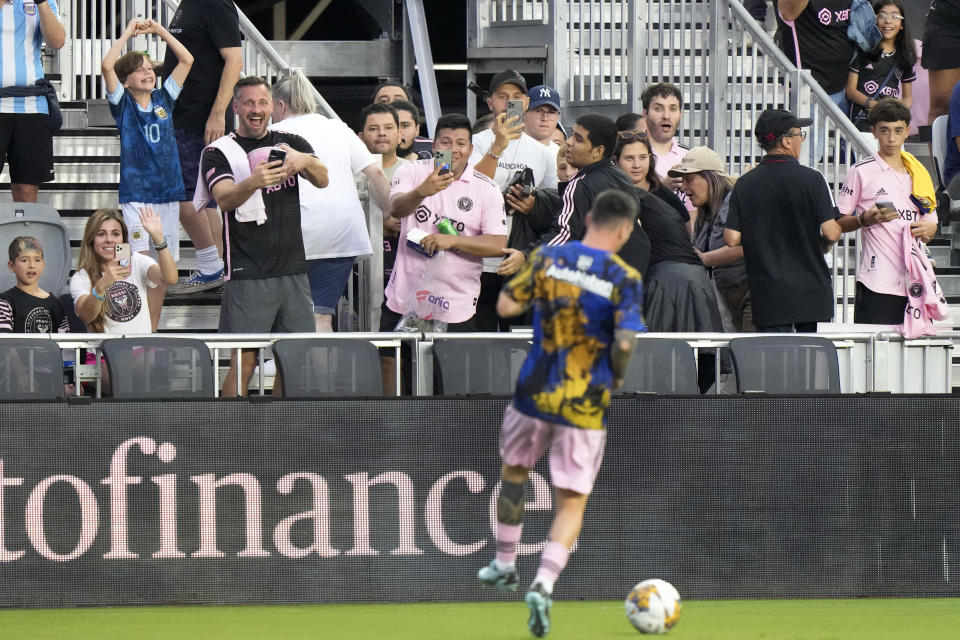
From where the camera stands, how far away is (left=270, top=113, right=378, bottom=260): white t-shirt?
1073 centimetres

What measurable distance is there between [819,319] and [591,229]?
11.2ft

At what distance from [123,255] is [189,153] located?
2.24m

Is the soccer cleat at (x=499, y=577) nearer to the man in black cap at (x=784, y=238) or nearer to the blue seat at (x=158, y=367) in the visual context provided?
the blue seat at (x=158, y=367)

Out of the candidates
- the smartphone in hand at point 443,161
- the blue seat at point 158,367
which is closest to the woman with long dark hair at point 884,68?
the smartphone in hand at point 443,161

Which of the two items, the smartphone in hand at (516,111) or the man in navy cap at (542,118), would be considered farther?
the man in navy cap at (542,118)

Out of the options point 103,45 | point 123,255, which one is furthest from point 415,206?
point 103,45

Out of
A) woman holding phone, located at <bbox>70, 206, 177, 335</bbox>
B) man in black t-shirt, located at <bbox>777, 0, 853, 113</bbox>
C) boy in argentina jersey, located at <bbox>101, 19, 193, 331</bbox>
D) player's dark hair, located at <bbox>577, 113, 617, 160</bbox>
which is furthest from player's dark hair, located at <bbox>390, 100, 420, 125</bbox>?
man in black t-shirt, located at <bbox>777, 0, 853, 113</bbox>

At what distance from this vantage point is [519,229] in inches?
434

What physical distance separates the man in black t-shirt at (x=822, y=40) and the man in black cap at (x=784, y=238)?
4.75m

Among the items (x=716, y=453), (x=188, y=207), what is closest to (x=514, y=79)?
(x=188, y=207)

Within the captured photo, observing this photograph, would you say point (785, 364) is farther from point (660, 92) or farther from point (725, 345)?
point (660, 92)

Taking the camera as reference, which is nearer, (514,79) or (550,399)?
(550,399)

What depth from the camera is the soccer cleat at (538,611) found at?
7.05 meters

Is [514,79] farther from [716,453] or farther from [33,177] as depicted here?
[716,453]
